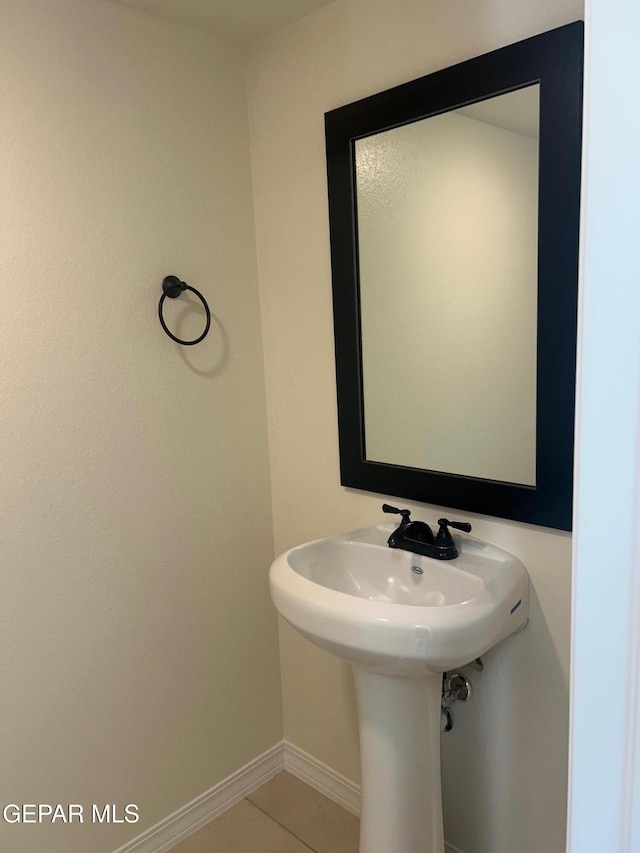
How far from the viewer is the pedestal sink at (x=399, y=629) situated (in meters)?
1.26

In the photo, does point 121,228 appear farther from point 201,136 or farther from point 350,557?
point 350,557

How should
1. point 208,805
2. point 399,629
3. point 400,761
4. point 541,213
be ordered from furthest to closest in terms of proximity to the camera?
point 208,805 → point 400,761 → point 541,213 → point 399,629

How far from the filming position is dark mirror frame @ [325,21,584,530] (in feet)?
4.29

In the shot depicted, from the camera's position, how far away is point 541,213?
4.49ft

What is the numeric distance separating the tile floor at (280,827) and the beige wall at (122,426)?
0.41 feet

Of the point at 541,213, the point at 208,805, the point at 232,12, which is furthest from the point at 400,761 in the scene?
the point at 232,12

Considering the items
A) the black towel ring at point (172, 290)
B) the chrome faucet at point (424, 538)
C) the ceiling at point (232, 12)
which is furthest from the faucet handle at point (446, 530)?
the ceiling at point (232, 12)

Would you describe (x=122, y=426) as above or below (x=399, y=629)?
above

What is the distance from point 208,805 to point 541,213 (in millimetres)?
1926

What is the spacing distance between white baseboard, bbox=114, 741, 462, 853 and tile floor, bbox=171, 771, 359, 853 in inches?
0.8

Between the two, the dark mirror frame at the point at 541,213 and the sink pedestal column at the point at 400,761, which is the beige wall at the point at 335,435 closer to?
the dark mirror frame at the point at 541,213

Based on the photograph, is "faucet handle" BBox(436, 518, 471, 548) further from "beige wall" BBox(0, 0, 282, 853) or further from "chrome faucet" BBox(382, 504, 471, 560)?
"beige wall" BBox(0, 0, 282, 853)

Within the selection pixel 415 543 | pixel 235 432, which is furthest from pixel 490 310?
pixel 235 432

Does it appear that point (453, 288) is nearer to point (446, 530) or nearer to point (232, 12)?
point (446, 530)
